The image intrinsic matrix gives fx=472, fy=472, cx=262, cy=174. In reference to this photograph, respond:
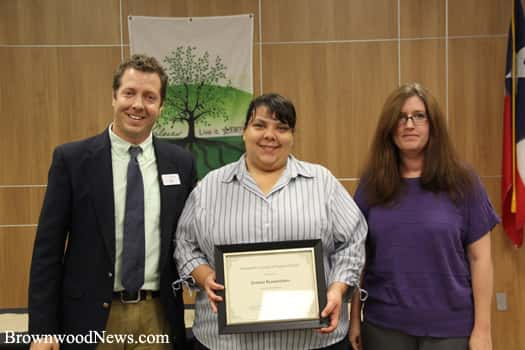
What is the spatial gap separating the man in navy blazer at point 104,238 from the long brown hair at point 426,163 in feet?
2.72

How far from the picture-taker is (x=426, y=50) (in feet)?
12.7

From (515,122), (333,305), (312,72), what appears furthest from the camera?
(312,72)

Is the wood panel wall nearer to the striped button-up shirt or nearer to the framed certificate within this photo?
the striped button-up shirt

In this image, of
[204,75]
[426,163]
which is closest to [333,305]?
[426,163]

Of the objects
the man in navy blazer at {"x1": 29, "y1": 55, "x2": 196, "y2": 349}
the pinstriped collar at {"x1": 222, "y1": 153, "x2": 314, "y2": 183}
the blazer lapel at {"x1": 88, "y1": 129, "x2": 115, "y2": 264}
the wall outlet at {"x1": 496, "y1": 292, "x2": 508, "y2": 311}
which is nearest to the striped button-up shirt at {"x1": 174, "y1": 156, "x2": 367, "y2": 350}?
the pinstriped collar at {"x1": 222, "y1": 153, "x2": 314, "y2": 183}

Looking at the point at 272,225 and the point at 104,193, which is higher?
the point at 104,193

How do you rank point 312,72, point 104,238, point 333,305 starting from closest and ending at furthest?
point 333,305 < point 104,238 < point 312,72

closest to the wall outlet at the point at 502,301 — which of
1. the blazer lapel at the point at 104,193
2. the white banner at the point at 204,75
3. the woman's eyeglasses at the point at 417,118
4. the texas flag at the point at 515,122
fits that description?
the texas flag at the point at 515,122

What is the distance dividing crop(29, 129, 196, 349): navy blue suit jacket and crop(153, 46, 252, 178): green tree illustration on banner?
2.15 m

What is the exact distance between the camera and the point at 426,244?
181 cm

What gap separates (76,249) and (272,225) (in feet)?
2.46

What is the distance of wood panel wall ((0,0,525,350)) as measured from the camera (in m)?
3.85

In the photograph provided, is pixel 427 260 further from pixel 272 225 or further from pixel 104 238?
pixel 104 238

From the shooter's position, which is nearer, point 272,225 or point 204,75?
point 272,225
